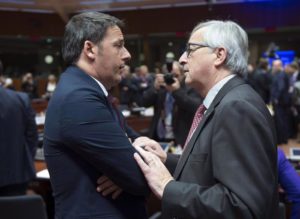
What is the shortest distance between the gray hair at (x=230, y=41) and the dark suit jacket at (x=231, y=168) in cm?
12

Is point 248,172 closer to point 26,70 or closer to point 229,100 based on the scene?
point 229,100

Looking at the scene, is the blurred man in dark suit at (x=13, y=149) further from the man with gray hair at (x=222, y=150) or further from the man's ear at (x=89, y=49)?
the man with gray hair at (x=222, y=150)

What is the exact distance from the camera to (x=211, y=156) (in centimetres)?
121

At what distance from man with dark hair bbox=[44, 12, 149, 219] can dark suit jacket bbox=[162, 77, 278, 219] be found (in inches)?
9.2

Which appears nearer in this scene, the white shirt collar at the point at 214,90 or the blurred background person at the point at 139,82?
the white shirt collar at the point at 214,90

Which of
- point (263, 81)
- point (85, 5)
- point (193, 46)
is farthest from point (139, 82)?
point (193, 46)

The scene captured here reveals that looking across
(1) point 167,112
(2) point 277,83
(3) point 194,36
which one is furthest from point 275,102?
(3) point 194,36

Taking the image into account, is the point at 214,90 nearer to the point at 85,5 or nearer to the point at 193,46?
the point at 193,46

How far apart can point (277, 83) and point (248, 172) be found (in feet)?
23.4

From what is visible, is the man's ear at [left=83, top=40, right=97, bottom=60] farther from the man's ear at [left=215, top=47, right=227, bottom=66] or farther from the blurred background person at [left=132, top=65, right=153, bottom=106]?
the blurred background person at [left=132, top=65, right=153, bottom=106]

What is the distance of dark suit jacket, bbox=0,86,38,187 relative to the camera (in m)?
3.01

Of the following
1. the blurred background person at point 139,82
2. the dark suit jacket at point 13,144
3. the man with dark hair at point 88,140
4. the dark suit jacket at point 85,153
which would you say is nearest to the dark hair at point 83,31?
the man with dark hair at point 88,140

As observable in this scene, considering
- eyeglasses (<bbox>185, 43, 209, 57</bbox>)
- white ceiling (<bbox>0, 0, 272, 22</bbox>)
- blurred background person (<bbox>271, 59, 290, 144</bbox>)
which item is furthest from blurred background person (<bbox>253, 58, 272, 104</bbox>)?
eyeglasses (<bbox>185, 43, 209, 57</bbox>)

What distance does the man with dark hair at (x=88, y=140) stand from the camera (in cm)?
136
